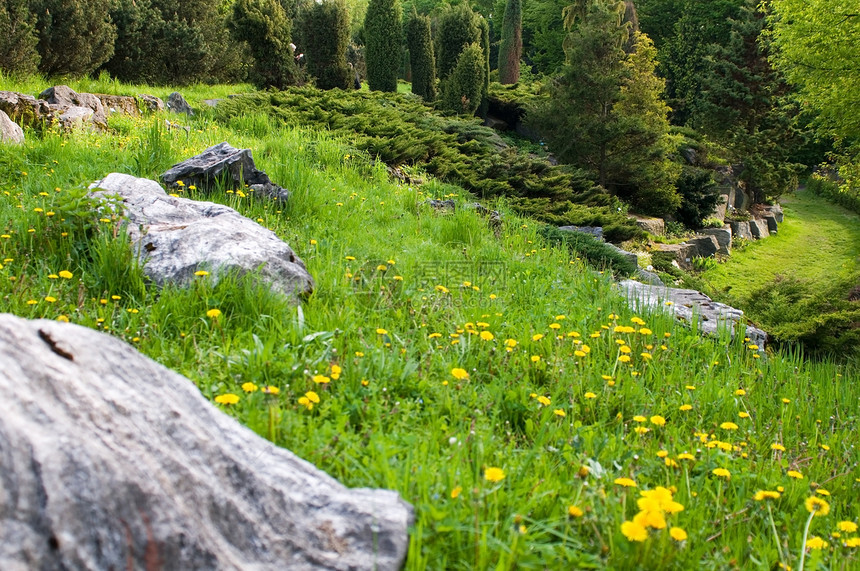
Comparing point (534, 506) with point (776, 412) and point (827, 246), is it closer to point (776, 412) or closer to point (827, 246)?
point (776, 412)

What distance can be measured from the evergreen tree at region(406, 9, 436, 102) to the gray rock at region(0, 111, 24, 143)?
1611 centimetres

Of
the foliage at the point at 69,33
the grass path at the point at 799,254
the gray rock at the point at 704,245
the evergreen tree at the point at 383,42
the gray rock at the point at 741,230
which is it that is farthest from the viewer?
the evergreen tree at the point at 383,42

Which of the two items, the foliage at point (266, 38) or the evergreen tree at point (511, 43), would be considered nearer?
the foliage at point (266, 38)

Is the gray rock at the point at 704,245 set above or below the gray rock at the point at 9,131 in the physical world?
below

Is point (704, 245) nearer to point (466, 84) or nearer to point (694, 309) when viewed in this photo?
point (466, 84)

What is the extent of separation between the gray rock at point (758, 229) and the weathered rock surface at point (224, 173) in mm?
17012

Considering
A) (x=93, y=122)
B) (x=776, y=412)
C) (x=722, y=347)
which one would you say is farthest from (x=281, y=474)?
(x=93, y=122)

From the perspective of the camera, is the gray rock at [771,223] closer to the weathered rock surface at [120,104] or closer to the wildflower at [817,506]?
the weathered rock surface at [120,104]

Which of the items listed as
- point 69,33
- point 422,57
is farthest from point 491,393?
point 422,57

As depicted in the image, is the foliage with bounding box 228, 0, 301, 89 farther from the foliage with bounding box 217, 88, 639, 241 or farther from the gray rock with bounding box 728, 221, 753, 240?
the gray rock with bounding box 728, 221, 753, 240

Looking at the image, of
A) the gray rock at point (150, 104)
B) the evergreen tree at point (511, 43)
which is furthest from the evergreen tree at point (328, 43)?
the evergreen tree at point (511, 43)

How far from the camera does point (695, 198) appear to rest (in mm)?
15578

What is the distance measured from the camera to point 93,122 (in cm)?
805

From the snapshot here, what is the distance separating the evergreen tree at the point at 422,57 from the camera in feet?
69.6
